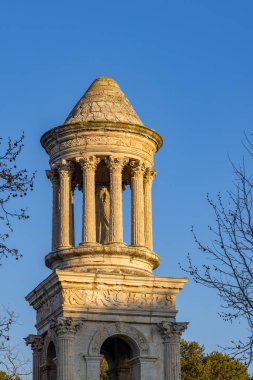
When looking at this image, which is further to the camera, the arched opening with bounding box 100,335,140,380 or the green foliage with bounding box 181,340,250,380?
the green foliage with bounding box 181,340,250,380

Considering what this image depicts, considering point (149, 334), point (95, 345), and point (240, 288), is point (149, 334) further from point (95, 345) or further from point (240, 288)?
point (240, 288)

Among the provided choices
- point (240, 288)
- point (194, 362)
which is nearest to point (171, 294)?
point (240, 288)

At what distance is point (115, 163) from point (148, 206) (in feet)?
6.42

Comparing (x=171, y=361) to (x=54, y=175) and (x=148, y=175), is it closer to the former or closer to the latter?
(x=148, y=175)

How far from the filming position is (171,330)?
1454 inches

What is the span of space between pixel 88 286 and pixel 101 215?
4228 mm

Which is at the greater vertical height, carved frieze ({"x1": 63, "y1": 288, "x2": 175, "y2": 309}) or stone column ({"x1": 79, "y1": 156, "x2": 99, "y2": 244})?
stone column ({"x1": 79, "y1": 156, "x2": 99, "y2": 244})

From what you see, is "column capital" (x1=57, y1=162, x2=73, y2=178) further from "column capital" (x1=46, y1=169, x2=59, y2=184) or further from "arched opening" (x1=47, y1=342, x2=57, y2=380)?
"arched opening" (x1=47, y1=342, x2=57, y2=380)

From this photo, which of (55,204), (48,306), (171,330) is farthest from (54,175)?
(171,330)

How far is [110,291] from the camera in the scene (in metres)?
36.6

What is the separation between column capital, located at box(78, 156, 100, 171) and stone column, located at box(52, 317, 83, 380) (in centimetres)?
513

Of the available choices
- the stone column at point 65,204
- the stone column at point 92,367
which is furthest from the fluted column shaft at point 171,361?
the stone column at point 65,204

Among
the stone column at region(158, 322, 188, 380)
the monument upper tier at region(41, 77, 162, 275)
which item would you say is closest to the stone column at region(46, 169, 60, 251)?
the monument upper tier at region(41, 77, 162, 275)

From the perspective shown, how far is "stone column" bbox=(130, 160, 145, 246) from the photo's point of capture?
125 ft
